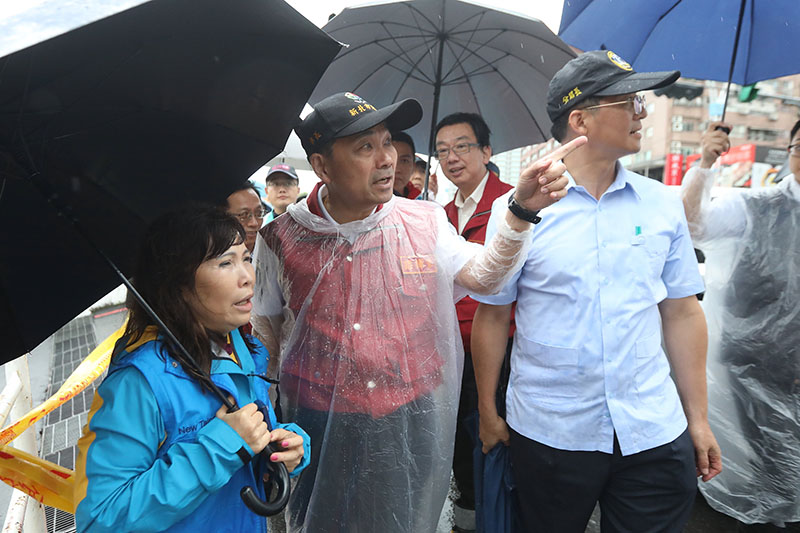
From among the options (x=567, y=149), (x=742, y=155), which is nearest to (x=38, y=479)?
(x=567, y=149)

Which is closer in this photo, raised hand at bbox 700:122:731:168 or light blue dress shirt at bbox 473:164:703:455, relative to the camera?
light blue dress shirt at bbox 473:164:703:455

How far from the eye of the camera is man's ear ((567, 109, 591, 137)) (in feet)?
5.27

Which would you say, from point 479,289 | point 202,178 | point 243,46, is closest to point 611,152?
point 479,289

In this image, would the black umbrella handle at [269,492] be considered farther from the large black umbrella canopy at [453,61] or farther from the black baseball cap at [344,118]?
the large black umbrella canopy at [453,61]

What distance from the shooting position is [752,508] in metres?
2.49

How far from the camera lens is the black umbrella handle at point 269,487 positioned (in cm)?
106

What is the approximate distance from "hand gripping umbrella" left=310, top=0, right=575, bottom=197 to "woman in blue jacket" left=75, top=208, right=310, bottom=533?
71.2 inches

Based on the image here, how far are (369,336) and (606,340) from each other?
0.77 m

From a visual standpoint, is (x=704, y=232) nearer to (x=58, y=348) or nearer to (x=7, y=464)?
(x=7, y=464)

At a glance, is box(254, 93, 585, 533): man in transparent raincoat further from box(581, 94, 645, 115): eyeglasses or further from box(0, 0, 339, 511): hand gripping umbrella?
box(581, 94, 645, 115): eyeglasses

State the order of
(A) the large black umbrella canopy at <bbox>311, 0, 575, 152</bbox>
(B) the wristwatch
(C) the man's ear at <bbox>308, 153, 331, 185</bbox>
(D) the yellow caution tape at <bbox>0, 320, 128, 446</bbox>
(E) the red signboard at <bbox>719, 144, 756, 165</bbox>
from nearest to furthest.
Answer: (B) the wristwatch
(D) the yellow caution tape at <bbox>0, 320, 128, 446</bbox>
(C) the man's ear at <bbox>308, 153, 331, 185</bbox>
(A) the large black umbrella canopy at <bbox>311, 0, 575, 152</bbox>
(E) the red signboard at <bbox>719, 144, 756, 165</bbox>

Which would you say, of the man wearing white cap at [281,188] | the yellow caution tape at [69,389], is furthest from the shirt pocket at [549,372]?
the man wearing white cap at [281,188]

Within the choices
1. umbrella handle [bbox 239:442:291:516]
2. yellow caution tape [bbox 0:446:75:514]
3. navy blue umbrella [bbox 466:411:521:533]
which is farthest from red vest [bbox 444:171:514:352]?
yellow caution tape [bbox 0:446:75:514]

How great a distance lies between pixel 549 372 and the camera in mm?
1581
